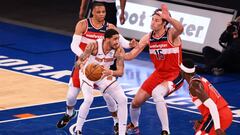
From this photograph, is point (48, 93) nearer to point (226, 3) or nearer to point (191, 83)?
point (191, 83)

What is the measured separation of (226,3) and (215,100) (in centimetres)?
980

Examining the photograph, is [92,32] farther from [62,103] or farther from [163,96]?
[62,103]

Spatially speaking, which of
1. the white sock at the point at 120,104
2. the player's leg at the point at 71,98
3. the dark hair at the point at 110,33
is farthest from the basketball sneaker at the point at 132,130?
the dark hair at the point at 110,33

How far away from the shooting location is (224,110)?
9.38m

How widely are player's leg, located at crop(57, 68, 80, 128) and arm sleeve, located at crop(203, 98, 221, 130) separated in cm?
301

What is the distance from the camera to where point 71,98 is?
1158 cm

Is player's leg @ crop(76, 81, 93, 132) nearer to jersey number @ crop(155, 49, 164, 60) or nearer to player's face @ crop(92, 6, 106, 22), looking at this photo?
player's face @ crop(92, 6, 106, 22)

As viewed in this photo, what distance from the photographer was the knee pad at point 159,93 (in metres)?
11.2

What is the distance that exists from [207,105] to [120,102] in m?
2.15

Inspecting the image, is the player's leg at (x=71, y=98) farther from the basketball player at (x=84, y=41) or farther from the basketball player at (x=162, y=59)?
the basketball player at (x=162, y=59)

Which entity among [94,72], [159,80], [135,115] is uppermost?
[94,72]

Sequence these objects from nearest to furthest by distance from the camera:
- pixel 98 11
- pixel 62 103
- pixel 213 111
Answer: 1. pixel 213 111
2. pixel 98 11
3. pixel 62 103

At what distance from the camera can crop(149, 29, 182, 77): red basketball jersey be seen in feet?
37.6

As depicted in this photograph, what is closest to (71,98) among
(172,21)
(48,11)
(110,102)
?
(110,102)
